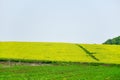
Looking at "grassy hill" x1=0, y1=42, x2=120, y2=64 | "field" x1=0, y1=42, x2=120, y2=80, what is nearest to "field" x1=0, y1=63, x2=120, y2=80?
"field" x1=0, y1=42, x2=120, y2=80

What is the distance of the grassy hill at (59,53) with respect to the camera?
183 feet

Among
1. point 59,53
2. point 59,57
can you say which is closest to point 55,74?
point 59,57

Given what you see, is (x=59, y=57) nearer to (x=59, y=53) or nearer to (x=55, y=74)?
(x=59, y=53)

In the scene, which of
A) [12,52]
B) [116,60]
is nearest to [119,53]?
[116,60]

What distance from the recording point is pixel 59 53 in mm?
61094

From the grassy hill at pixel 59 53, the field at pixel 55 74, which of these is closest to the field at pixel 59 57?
the grassy hill at pixel 59 53

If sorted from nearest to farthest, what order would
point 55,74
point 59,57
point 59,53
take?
point 55,74 < point 59,57 < point 59,53

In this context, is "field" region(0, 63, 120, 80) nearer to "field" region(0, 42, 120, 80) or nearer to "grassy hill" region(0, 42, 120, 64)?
"field" region(0, 42, 120, 80)

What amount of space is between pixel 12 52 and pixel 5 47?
5556 millimetres

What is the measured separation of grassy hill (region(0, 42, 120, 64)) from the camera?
5578 centimetres

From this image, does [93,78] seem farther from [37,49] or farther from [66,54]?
[37,49]

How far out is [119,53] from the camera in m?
64.4

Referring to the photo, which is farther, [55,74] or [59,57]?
[59,57]

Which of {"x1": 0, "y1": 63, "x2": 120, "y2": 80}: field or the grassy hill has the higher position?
the grassy hill
